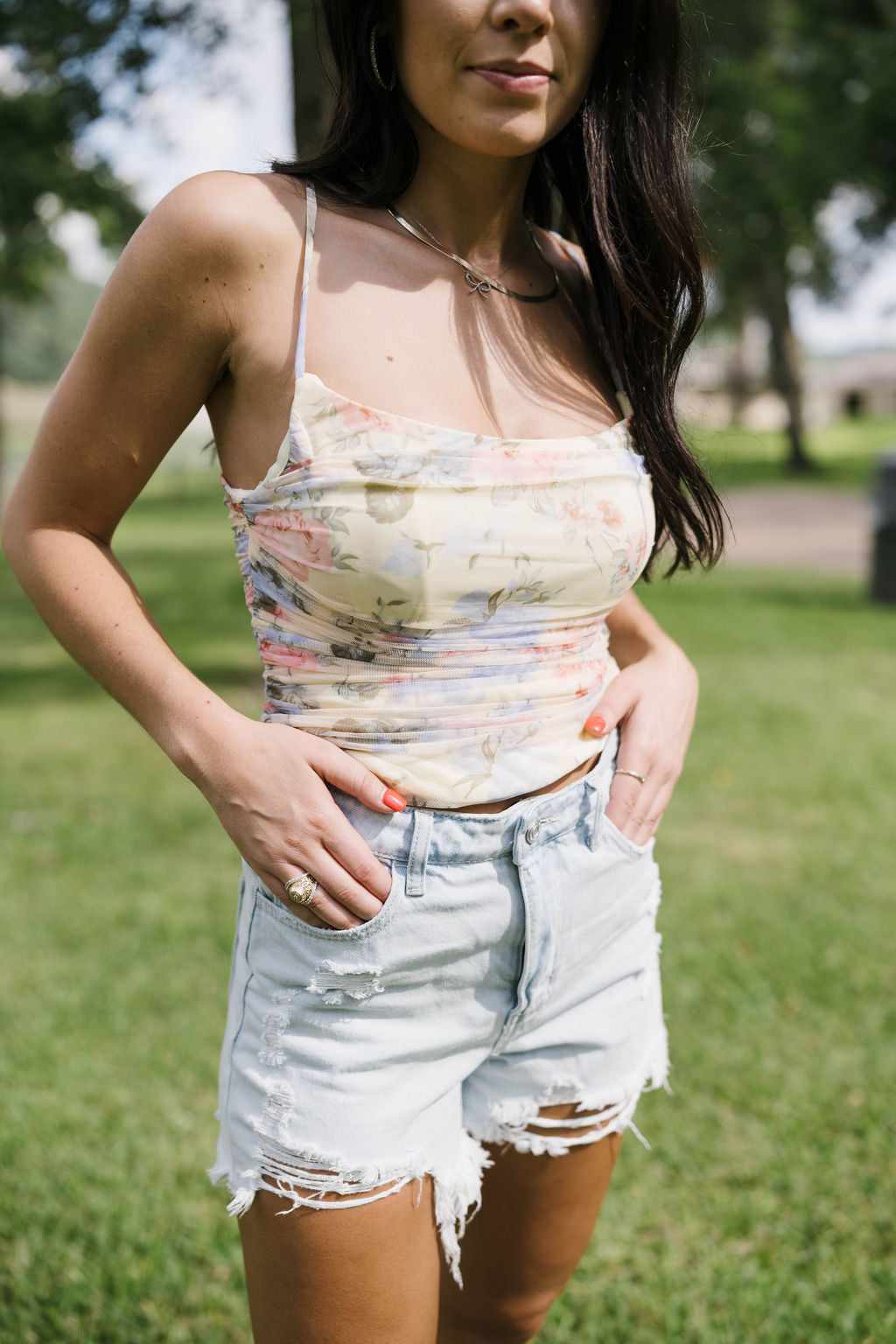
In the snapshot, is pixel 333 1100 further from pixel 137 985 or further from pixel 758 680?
pixel 758 680

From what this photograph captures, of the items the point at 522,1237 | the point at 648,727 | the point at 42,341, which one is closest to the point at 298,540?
the point at 648,727

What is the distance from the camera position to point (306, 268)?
135 centimetres

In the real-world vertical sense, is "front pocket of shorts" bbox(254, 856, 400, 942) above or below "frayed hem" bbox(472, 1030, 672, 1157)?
above

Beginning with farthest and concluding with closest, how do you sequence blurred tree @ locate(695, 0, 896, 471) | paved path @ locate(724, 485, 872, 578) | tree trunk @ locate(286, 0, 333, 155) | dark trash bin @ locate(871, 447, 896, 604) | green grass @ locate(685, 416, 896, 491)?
1. green grass @ locate(685, 416, 896, 491)
2. paved path @ locate(724, 485, 872, 578)
3. blurred tree @ locate(695, 0, 896, 471)
4. dark trash bin @ locate(871, 447, 896, 604)
5. tree trunk @ locate(286, 0, 333, 155)

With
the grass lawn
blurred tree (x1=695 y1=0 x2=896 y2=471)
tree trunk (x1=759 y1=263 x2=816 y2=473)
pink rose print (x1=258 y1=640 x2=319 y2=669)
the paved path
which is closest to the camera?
pink rose print (x1=258 y1=640 x2=319 y2=669)

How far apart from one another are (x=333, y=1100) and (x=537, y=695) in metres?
0.52

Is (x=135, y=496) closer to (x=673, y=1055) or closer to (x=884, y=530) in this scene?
(x=673, y=1055)

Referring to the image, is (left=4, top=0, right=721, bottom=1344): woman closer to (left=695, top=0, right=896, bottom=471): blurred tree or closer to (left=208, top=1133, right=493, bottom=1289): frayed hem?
(left=208, top=1133, right=493, bottom=1289): frayed hem

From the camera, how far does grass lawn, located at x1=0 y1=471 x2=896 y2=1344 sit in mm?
2609

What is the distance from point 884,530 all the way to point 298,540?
9196 mm

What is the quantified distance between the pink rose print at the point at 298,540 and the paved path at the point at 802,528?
9.47 m

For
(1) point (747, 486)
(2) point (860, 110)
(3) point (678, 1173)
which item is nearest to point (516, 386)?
(3) point (678, 1173)

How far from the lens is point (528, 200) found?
6.08 ft

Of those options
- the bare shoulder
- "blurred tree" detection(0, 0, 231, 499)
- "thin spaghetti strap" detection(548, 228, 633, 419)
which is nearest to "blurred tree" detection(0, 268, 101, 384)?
"blurred tree" detection(0, 0, 231, 499)
